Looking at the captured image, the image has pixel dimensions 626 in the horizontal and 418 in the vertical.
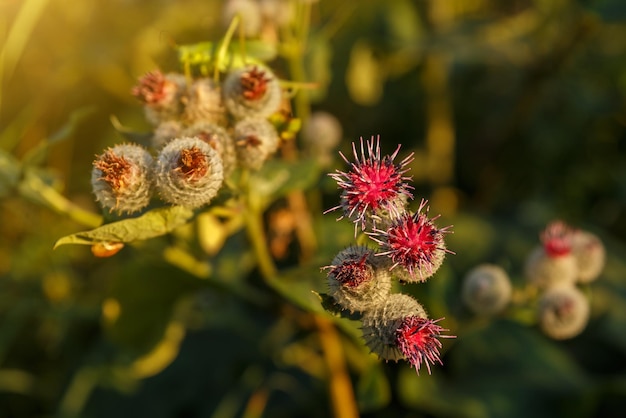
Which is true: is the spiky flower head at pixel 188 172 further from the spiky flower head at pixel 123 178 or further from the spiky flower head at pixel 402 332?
the spiky flower head at pixel 402 332

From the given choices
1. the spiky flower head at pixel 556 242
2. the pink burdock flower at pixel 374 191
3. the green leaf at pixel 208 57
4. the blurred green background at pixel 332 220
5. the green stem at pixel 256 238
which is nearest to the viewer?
the pink burdock flower at pixel 374 191

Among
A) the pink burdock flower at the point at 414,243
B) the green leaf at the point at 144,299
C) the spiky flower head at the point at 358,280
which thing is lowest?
the green leaf at the point at 144,299

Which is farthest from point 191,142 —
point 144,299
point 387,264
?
point 144,299

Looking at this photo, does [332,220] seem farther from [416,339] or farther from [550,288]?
[416,339]

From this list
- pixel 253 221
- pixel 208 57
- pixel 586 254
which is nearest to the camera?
pixel 208 57

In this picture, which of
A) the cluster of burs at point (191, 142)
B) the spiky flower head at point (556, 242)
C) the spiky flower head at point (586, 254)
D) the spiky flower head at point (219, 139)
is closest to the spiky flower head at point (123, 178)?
the cluster of burs at point (191, 142)

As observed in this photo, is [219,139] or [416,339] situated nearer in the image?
[416,339]

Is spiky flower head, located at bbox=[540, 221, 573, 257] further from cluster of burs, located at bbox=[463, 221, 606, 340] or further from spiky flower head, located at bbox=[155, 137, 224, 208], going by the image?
spiky flower head, located at bbox=[155, 137, 224, 208]
